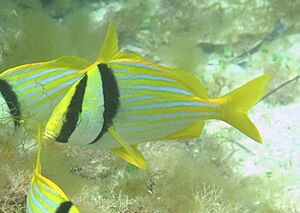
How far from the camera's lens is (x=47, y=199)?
1.58 metres

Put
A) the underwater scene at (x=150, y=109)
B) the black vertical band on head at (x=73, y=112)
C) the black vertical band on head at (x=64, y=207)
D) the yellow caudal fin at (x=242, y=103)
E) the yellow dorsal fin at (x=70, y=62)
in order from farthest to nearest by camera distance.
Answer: the yellow dorsal fin at (x=70, y=62) < the yellow caudal fin at (x=242, y=103) < the underwater scene at (x=150, y=109) < the black vertical band on head at (x=73, y=112) < the black vertical band on head at (x=64, y=207)

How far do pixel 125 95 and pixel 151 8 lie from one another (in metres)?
5.92

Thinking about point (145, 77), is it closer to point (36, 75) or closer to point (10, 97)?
point (36, 75)

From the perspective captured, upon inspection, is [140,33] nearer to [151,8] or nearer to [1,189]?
[151,8]

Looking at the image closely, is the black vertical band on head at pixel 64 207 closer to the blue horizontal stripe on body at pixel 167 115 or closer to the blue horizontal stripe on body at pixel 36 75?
the blue horizontal stripe on body at pixel 167 115

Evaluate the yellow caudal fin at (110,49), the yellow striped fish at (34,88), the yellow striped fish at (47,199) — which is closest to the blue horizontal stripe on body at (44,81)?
the yellow striped fish at (34,88)

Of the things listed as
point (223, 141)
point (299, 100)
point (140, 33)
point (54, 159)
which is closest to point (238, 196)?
point (223, 141)

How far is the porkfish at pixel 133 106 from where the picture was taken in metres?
1.89

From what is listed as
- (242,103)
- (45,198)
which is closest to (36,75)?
(45,198)

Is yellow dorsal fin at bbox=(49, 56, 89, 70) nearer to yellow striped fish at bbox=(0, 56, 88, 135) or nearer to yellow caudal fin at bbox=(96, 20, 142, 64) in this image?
yellow striped fish at bbox=(0, 56, 88, 135)

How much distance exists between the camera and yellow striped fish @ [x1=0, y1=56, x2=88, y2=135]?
96.6 inches

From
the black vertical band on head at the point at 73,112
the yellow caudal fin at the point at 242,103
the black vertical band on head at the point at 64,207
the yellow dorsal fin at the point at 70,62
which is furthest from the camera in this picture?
the yellow dorsal fin at the point at 70,62

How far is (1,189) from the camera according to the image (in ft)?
8.45

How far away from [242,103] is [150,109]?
515mm
